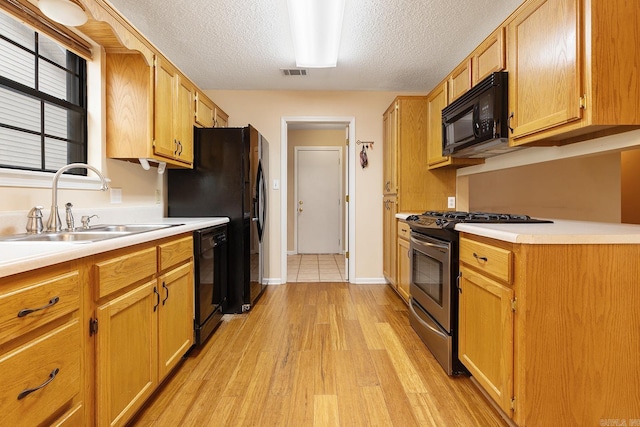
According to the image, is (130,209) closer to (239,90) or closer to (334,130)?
(239,90)

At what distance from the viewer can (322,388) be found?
1.68m

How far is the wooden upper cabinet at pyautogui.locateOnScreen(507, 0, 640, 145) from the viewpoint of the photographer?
132cm

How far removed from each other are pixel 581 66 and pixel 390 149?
219cm

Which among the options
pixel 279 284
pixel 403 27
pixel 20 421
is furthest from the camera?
pixel 279 284

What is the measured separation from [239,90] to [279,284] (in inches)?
93.8

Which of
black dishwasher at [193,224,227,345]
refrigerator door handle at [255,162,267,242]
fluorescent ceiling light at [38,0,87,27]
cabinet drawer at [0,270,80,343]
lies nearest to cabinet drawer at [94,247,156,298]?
cabinet drawer at [0,270,80,343]

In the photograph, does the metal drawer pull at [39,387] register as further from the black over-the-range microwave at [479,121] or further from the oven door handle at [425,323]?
the black over-the-range microwave at [479,121]

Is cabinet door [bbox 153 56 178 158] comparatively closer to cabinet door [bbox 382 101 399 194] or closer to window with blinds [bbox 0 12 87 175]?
window with blinds [bbox 0 12 87 175]

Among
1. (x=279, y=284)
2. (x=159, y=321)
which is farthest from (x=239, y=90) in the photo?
(x=159, y=321)

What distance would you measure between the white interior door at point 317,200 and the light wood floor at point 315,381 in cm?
328

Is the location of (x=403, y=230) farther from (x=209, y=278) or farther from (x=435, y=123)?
(x=209, y=278)

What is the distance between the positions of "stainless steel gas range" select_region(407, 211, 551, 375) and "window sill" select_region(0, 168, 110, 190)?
6.91 ft

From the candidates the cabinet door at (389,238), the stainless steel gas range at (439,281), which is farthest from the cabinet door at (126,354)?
the cabinet door at (389,238)

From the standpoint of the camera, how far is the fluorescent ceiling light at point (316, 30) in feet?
7.03
